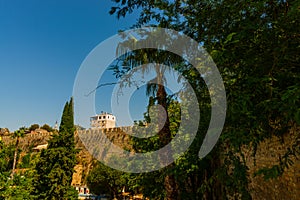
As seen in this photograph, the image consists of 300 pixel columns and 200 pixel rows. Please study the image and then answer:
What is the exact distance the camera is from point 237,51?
9.26 feet

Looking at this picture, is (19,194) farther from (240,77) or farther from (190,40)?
(240,77)

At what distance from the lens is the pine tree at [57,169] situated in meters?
16.7

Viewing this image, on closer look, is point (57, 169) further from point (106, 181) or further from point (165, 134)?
point (165, 134)

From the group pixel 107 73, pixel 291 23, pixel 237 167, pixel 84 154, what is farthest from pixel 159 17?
pixel 84 154

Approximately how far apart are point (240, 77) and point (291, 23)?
770 mm

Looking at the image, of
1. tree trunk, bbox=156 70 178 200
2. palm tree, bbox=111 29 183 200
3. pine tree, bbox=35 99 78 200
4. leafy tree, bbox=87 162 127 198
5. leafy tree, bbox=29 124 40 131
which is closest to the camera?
palm tree, bbox=111 29 183 200

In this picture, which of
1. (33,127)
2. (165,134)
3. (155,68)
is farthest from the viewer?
(33,127)

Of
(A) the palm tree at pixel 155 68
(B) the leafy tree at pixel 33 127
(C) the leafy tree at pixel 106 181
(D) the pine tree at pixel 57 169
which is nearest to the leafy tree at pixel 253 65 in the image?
(A) the palm tree at pixel 155 68

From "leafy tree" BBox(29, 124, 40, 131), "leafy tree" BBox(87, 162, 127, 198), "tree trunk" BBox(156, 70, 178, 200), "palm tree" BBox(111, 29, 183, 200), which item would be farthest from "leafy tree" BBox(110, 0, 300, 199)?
"leafy tree" BBox(29, 124, 40, 131)

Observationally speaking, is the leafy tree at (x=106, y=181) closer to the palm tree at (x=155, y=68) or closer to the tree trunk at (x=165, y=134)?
the tree trunk at (x=165, y=134)

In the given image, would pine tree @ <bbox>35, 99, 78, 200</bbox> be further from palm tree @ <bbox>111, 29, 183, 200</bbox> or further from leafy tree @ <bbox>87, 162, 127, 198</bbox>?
palm tree @ <bbox>111, 29, 183, 200</bbox>

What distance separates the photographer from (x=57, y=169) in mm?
16969

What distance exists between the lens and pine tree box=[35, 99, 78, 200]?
1670 cm

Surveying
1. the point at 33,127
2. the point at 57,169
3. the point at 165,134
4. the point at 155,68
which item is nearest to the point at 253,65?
the point at 155,68
